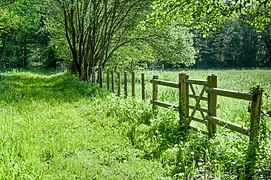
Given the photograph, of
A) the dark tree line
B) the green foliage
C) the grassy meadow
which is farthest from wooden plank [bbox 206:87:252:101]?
the dark tree line

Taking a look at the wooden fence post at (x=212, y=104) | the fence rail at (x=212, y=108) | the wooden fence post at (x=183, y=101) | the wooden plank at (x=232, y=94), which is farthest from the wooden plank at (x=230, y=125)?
the wooden fence post at (x=183, y=101)

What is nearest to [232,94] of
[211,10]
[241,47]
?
[211,10]

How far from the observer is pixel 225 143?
16.6 feet

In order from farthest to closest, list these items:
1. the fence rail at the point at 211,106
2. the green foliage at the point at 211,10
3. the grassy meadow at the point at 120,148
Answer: the green foliage at the point at 211,10 < the fence rail at the point at 211,106 < the grassy meadow at the point at 120,148

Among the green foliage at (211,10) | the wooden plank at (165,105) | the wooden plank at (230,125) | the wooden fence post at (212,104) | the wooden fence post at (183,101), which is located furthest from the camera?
the wooden plank at (165,105)

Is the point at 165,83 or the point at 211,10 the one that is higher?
the point at 211,10

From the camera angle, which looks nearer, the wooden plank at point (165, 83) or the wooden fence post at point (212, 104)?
the wooden fence post at point (212, 104)

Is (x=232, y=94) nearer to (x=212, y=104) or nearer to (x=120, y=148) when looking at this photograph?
(x=212, y=104)

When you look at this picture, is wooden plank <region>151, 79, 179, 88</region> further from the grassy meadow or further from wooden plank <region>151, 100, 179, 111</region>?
the grassy meadow

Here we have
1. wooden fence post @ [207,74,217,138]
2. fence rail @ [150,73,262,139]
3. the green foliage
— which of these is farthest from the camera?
the green foliage

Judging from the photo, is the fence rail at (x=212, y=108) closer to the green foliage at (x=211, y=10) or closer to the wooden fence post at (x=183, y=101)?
the wooden fence post at (x=183, y=101)

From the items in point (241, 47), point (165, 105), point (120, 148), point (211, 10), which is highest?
point (241, 47)

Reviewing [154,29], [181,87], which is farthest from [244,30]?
Result: [181,87]

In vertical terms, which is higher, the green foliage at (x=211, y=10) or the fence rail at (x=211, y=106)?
the green foliage at (x=211, y=10)
